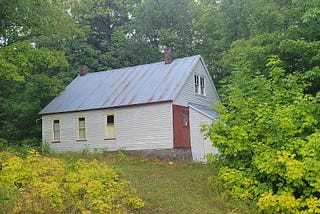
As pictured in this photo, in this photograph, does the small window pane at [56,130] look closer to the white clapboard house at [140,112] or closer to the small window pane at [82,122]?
the white clapboard house at [140,112]

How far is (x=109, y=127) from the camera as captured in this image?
75.2ft

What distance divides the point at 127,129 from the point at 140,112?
1.29m

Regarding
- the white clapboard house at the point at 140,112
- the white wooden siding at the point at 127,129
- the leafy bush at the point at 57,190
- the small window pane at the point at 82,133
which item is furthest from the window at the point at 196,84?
the leafy bush at the point at 57,190

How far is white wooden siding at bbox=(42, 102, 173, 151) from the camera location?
2119 cm

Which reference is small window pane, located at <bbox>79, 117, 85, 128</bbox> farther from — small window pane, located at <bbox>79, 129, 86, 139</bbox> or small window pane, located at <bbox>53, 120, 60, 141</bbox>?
small window pane, located at <bbox>53, 120, 60, 141</bbox>

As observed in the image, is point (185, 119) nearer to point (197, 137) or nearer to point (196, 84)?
point (197, 137)

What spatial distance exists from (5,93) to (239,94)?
21.4 m

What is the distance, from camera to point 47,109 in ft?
82.5

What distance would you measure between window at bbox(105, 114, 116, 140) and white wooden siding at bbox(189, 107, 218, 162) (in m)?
4.56

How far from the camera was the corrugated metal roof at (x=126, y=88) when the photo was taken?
2209cm

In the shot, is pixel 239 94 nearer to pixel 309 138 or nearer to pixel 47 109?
pixel 309 138

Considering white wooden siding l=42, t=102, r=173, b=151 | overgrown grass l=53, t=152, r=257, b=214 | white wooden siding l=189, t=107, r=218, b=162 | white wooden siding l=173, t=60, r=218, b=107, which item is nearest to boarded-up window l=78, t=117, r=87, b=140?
white wooden siding l=42, t=102, r=173, b=151

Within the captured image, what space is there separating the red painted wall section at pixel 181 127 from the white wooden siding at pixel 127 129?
32cm

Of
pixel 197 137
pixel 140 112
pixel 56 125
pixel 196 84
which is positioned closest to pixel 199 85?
pixel 196 84
